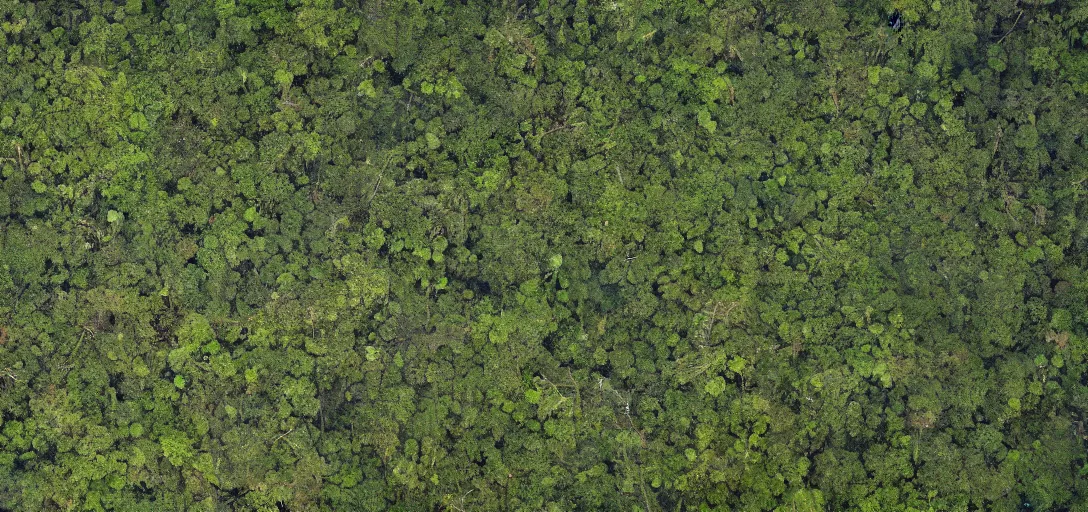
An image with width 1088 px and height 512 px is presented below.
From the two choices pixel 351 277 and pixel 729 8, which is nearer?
pixel 351 277

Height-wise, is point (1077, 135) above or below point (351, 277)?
above

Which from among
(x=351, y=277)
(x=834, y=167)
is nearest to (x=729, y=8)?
(x=834, y=167)

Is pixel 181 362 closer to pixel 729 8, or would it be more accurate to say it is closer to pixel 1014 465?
pixel 729 8

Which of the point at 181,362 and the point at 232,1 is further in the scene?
the point at 232,1

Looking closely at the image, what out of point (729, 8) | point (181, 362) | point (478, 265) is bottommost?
point (181, 362)

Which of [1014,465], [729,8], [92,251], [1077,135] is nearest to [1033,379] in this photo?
[1014,465]

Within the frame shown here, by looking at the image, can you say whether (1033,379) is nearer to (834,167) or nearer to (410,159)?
(834,167)
